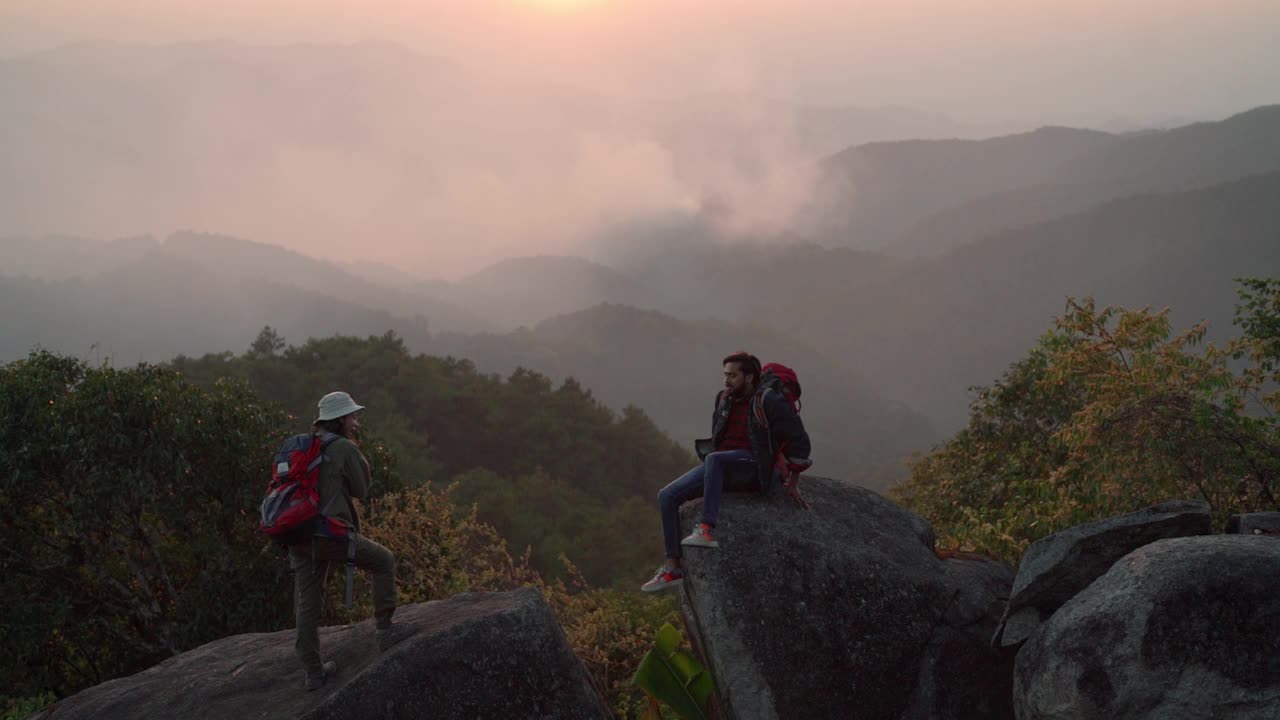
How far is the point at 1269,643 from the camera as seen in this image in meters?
7.21

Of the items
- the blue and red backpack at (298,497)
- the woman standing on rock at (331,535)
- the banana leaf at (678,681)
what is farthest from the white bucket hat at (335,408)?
the banana leaf at (678,681)

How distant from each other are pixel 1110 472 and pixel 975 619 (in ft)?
21.4

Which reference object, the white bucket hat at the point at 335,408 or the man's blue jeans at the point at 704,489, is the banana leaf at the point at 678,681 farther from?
the white bucket hat at the point at 335,408

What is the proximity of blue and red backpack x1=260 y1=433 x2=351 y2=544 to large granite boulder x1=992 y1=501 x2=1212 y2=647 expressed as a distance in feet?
23.0

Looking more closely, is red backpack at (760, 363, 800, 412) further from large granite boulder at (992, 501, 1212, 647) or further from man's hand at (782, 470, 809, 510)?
large granite boulder at (992, 501, 1212, 647)

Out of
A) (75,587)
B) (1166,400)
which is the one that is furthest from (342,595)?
(1166,400)

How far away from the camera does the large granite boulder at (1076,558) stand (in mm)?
8914

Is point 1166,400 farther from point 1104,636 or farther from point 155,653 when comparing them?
point 155,653

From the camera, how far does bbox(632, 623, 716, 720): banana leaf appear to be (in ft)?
32.5

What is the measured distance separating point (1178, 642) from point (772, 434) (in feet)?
13.5

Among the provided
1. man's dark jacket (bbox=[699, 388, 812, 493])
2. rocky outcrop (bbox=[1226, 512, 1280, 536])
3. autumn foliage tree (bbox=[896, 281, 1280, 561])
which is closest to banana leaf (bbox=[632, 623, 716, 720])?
man's dark jacket (bbox=[699, 388, 812, 493])

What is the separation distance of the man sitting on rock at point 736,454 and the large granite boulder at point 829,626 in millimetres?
196

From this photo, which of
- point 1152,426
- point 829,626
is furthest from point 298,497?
point 1152,426

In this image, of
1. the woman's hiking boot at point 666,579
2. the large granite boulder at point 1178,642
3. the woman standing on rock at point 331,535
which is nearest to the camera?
the large granite boulder at point 1178,642
